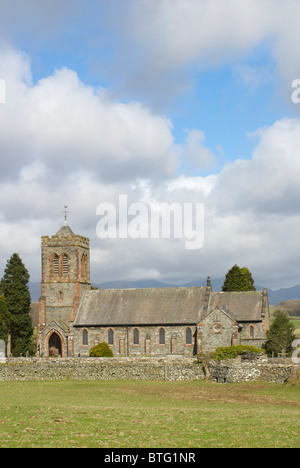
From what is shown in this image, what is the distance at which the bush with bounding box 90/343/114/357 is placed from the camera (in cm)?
5925

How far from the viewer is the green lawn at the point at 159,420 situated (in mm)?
15969

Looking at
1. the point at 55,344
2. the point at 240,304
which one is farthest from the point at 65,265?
the point at 240,304

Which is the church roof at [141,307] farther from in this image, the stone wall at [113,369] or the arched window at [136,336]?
the stone wall at [113,369]

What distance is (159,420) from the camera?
2023 cm

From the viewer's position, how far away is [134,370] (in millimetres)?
44125

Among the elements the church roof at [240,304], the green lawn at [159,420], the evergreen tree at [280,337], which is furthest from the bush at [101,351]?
the green lawn at [159,420]

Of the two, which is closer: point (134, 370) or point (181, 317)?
point (134, 370)

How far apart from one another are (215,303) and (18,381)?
29832 mm

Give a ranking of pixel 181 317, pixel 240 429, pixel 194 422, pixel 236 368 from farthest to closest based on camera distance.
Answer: pixel 181 317
pixel 236 368
pixel 194 422
pixel 240 429

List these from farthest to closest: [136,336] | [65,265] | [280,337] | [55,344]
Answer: [65,265] < [55,344] < [136,336] < [280,337]

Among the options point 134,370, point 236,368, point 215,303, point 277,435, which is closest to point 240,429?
point 277,435

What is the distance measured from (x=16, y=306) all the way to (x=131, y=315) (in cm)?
1807

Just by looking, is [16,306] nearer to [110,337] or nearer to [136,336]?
[110,337]
